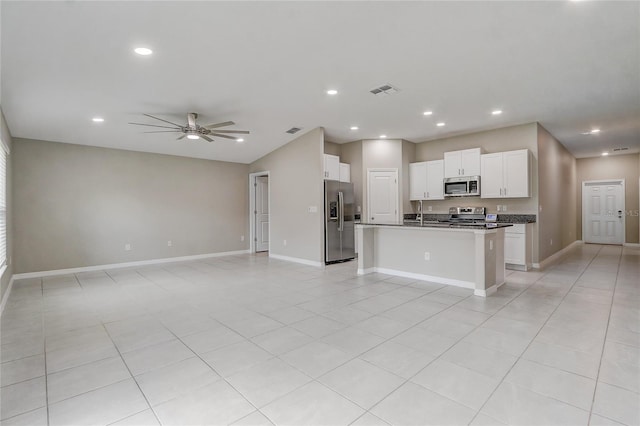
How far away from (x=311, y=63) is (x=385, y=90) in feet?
4.16

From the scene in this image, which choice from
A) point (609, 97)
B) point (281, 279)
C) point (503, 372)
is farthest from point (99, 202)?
point (609, 97)

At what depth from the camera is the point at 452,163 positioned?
264 inches

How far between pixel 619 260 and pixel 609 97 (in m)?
4.02

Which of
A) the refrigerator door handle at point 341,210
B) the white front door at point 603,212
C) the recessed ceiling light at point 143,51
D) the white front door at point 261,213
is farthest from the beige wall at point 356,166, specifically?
the white front door at point 603,212

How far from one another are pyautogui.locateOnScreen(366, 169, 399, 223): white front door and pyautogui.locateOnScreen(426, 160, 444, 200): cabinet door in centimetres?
73

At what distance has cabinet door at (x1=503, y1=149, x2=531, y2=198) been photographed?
18.9ft

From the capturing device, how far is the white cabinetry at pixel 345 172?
7.33 metres

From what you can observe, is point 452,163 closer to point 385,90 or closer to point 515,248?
point 515,248

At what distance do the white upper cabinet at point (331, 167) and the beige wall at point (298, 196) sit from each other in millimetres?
472

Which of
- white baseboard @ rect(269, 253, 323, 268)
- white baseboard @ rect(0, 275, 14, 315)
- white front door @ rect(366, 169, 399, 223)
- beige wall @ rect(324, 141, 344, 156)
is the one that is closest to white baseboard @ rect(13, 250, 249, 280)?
white baseboard @ rect(0, 275, 14, 315)

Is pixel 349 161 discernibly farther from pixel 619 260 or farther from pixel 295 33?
pixel 619 260

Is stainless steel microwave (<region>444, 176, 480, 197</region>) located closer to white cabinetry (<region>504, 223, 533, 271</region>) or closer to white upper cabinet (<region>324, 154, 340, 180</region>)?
white cabinetry (<region>504, 223, 533, 271</region>)

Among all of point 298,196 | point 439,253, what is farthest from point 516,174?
point 298,196

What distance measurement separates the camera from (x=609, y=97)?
4535mm
